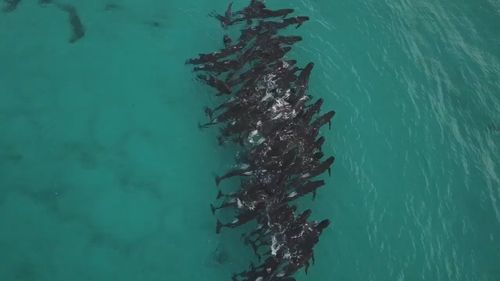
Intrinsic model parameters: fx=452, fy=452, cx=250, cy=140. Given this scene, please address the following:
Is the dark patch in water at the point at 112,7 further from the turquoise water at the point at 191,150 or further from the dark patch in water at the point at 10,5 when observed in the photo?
the dark patch in water at the point at 10,5

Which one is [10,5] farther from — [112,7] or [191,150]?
[191,150]

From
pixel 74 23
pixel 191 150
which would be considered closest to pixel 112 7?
pixel 74 23

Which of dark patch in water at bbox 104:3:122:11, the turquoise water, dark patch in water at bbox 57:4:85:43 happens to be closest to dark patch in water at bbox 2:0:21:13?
the turquoise water

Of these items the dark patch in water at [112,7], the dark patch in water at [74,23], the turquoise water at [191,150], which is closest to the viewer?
the turquoise water at [191,150]

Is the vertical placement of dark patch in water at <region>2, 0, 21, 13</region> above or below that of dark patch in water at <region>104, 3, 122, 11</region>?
below

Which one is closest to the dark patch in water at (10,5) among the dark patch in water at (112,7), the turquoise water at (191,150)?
the turquoise water at (191,150)

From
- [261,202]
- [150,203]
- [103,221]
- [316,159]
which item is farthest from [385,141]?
[103,221]

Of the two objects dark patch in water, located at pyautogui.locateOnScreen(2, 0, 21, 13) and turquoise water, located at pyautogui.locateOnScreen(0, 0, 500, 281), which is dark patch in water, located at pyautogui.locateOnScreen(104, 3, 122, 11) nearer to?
turquoise water, located at pyautogui.locateOnScreen(0, 0, 500, 281)

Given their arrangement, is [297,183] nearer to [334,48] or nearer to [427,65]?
[334,48]
